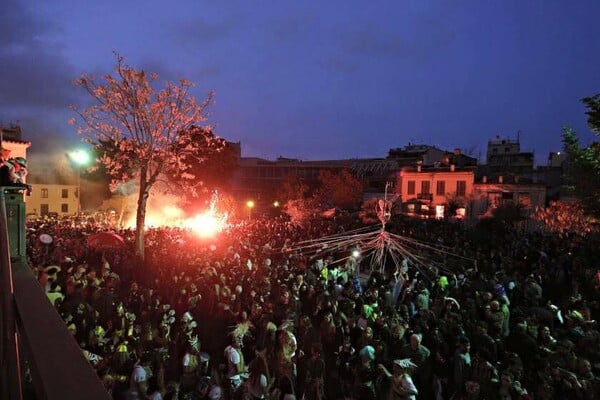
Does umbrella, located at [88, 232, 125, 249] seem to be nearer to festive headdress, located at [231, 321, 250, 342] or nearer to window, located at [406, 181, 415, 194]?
festive headdress, located at [231, 321, 250, 342]

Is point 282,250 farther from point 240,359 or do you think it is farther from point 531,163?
point 531,163

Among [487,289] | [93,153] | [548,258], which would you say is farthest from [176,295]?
[93,153]

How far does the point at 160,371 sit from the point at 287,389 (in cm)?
190

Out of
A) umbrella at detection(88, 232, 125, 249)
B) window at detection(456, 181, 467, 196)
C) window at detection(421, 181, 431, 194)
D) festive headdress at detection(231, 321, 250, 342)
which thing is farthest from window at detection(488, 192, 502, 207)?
festive headdress at detection(231, 321, 250, 342)

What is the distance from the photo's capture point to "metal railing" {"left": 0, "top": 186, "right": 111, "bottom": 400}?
1059 millimetres

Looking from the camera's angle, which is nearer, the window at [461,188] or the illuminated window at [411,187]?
the window at [461,188]

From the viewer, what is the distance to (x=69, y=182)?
4775 centimetres

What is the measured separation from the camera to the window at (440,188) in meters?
39.0

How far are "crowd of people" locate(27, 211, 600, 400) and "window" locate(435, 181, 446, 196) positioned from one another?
26.7 m

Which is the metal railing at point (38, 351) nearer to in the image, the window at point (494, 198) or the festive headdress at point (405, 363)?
the festive headdress at point (405, 363)

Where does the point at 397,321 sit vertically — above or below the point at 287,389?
above

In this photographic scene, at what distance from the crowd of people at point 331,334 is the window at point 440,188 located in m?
26.7

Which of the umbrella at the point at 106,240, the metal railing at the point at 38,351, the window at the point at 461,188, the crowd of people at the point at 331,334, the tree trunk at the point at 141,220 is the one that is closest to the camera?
the metal railing at the point at 38,351

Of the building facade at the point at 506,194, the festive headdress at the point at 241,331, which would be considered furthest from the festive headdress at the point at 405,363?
the building facade at the point at 506,194
